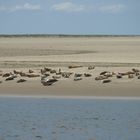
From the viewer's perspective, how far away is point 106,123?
11.9 meters

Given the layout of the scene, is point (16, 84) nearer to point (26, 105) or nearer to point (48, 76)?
point (48, 76)

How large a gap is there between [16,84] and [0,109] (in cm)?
383

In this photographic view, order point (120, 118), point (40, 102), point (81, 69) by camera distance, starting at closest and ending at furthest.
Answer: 1. point (120, 118)
2. point (40, 102)
3. point (81, 69)

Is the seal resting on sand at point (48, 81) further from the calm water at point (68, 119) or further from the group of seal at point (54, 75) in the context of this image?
the calm water at point (68, 119)

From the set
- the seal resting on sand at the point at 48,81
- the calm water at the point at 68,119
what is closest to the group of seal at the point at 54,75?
the seal resting on sand at the point at 48,81

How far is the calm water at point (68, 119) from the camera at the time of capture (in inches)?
421

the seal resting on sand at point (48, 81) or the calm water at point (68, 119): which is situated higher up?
the seal resting on sand at point (48, 81)

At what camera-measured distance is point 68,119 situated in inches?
494

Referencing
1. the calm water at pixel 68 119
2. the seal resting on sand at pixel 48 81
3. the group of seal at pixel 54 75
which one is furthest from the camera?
the group of seal at pixel 54 75

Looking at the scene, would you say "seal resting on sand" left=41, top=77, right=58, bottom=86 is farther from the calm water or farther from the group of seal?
the calm water

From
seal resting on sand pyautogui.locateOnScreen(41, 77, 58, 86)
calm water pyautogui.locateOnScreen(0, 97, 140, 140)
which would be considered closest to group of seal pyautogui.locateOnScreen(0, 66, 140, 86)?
seal resting on sand pyautogui.locateOnScreen(41, 77, 58, 86)

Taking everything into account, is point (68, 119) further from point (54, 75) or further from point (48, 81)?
A: point (54, 75)

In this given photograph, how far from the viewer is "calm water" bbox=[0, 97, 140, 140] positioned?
35.1ft

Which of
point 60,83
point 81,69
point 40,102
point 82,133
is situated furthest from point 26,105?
point 81,69
